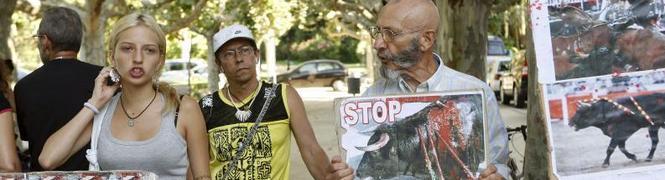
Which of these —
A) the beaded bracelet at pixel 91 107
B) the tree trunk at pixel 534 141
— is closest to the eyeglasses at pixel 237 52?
the beaded bracelet at pixel 91 107

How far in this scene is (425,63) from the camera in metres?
3.42

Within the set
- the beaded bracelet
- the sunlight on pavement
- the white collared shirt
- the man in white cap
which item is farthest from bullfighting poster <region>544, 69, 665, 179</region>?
the sunlight on pavement

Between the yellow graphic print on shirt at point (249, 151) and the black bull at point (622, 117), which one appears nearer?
the black bull at point (622, 117)

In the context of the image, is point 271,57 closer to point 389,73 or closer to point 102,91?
point 102,91

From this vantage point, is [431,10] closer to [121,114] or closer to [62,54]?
[121,114]

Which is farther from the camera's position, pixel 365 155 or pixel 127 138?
pixel 127 138

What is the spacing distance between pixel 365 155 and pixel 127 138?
949 mm

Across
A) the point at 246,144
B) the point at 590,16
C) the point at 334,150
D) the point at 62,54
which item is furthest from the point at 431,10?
the point at 334,150

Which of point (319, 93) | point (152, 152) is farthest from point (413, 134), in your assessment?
point (319, 93)

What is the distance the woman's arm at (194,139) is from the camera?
140 inches

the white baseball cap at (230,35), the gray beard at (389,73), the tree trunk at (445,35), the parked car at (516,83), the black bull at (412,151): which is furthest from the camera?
the parked car at (516,83)

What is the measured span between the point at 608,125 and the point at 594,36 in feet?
0.99

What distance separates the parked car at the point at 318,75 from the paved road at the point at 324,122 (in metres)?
1.31

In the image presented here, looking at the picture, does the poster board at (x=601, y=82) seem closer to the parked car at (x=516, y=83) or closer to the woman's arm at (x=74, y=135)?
the woman's arm at (x=74, y=135)
